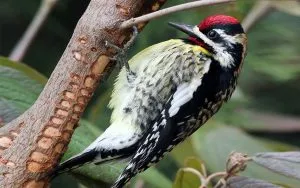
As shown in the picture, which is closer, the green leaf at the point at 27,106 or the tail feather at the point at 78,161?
the tail feather at the point at 78,161

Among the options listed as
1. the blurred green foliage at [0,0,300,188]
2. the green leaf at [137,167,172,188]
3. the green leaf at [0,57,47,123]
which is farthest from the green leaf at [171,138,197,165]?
the green leaf at [0,57,47,123]

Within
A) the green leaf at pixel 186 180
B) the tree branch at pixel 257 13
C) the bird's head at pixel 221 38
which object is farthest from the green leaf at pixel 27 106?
the tree branch at pixel 257 13

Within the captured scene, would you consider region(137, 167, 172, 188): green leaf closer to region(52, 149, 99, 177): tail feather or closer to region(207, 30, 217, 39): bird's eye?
region(52, 149, 99, 177): tail feather

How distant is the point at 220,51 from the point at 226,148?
307 millimetres

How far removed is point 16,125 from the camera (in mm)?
1517

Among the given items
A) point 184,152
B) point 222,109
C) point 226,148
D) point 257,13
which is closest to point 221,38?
point 226,148

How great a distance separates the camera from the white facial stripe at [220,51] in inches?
77.2

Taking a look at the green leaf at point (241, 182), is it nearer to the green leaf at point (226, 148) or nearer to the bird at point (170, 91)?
the bird at point (170, 91)

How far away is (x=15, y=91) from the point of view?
1.74 meters

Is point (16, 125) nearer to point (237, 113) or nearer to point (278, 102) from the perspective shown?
point (237, 113)

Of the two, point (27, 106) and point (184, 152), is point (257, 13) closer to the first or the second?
point (184, 152)

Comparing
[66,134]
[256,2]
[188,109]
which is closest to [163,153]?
[188,109]

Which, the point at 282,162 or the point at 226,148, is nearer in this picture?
the point at 282,162

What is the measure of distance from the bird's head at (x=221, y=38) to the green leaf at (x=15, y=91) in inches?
15.4
